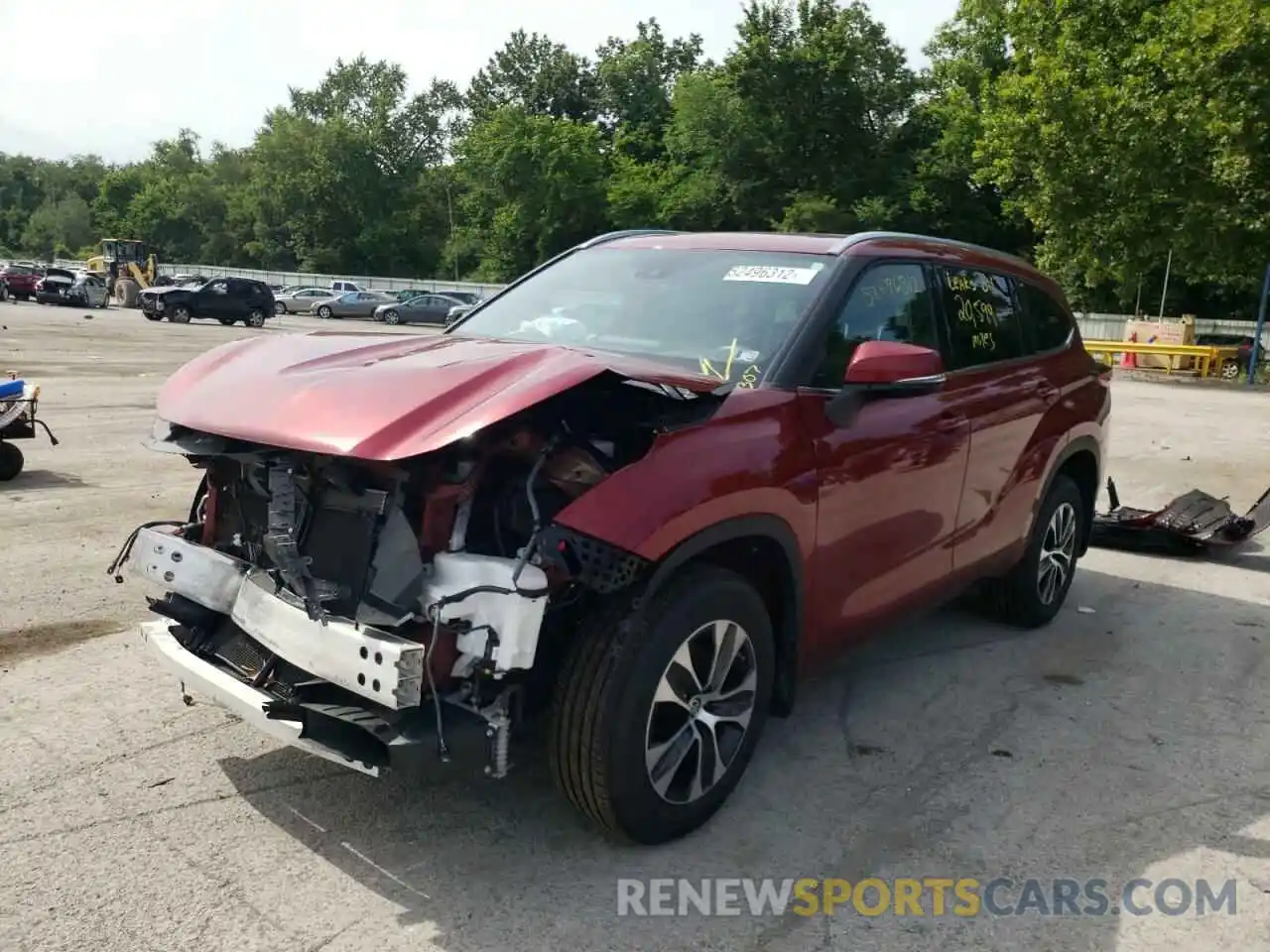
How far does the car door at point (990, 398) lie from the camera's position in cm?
451

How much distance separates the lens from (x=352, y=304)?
46.0 meters

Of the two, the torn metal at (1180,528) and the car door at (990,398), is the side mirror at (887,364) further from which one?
the torn metal at (1180,528)

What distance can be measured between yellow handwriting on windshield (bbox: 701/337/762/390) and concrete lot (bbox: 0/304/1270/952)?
1414mm

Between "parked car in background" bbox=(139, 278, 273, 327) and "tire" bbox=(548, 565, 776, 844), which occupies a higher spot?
"parked car in background" bbox=(139, 278, 273, 327)

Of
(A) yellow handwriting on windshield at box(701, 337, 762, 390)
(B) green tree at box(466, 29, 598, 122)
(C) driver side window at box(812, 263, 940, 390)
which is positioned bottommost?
(A) yellow handwriting on windshield at box(701, 337, 762, 390)

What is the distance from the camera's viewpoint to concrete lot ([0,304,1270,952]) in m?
2.88

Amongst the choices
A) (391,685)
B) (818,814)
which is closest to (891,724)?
(818,814)

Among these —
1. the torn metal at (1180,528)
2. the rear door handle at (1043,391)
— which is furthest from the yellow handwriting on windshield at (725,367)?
the torn metal at (1180,528)

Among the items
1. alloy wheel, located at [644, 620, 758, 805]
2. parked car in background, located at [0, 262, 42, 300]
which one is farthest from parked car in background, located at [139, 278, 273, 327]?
alloy wheel, located at [644, 620, 758, 805]

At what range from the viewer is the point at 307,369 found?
10.7 feet

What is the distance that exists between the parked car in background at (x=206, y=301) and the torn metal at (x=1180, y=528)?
32.9 metres

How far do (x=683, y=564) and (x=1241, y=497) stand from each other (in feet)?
27.9

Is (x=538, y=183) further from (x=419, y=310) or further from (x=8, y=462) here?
(x=8, y=462)

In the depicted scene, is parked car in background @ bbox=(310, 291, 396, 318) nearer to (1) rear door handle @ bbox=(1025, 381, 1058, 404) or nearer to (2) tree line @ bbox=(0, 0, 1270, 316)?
(2) tree line @ bbox=(0, 0, 1270, 316)
